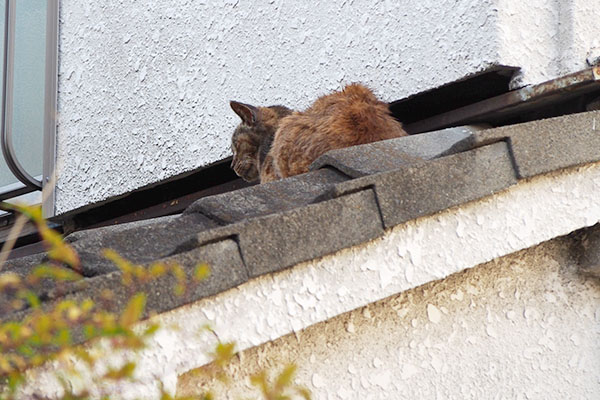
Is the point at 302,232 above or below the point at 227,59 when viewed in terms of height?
below

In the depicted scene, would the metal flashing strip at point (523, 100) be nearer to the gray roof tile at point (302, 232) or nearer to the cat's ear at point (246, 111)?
the cat's ear at point (246, 111)

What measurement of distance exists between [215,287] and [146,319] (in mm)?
148

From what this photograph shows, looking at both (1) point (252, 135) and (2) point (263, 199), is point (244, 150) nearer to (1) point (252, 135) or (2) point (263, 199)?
(1) point (252, 135)

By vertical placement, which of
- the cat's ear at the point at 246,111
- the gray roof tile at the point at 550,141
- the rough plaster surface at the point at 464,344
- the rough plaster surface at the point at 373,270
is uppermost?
the cat's ear at the point at 246,111

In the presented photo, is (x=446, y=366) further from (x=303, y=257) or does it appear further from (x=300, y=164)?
(x=300, y=164)

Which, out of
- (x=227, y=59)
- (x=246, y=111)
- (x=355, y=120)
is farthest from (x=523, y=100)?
(x=227, y=59)

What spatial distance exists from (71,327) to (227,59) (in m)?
2.56

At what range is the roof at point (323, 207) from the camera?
162 cm

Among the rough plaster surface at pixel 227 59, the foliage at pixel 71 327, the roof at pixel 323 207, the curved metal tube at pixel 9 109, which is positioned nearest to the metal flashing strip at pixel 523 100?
the rough plaster surface at pixel 227 59

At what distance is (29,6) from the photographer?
5.12 m

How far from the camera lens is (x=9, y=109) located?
4863mm

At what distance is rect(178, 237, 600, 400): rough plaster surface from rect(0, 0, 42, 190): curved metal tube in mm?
3148

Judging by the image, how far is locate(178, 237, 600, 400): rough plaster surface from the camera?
1968 millimetres

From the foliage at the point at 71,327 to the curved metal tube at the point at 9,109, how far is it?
316 cm
